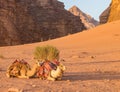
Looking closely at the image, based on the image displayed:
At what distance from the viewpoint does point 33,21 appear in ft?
282

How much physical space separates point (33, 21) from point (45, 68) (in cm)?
7670

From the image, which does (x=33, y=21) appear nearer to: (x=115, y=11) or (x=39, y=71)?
(x=115, y=11)

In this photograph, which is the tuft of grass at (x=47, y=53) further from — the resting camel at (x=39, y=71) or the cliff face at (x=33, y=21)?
the cliff face at (x=33, y=21)

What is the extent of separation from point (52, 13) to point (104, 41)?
77.1 meters

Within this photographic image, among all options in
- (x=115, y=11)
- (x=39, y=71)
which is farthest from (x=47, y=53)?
(x=115, y=11)

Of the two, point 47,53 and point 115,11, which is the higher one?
point 115,11

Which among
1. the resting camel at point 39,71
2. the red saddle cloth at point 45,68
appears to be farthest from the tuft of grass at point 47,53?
the red saddle cloth at point 45,68

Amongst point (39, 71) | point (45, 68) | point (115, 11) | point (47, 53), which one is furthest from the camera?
point (115, 11)

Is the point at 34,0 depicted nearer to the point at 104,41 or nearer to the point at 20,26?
the point at 20,26

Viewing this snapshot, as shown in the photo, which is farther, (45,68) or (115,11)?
(115,11)

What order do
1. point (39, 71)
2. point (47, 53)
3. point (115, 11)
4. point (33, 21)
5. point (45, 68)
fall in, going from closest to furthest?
point (45, 68) < point (39, 71) < point (47, 53) < point (115, 11) < point (33, 21)

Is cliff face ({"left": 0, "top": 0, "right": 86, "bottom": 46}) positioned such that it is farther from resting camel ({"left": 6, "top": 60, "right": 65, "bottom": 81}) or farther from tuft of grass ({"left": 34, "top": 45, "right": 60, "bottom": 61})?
resting camel ({"left": 6, "top": 60, "right": 65, "bottom": 81})

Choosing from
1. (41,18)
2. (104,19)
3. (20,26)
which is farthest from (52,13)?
(20,26)

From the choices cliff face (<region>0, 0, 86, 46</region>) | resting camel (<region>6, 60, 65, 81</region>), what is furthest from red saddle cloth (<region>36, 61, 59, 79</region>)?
cliff face (<region>0, 0, 86, 46</region>)
